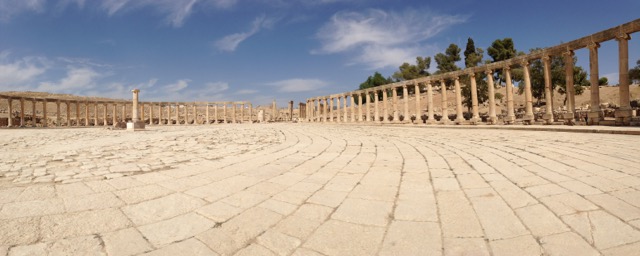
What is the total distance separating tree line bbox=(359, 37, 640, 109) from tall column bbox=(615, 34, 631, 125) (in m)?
7.61

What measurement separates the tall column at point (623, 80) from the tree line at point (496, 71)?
761 cm

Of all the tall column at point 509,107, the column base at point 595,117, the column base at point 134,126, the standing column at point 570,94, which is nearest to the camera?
the column base at point 595,117

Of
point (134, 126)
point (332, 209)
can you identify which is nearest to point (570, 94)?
point (332, 209)

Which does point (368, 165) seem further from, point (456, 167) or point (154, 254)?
point (154, 254)

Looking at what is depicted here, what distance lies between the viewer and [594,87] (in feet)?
Answer: 44.4

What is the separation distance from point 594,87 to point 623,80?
0.97 meters

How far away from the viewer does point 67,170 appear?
5.04 m

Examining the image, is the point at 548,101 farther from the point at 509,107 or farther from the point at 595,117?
the point at 595,117

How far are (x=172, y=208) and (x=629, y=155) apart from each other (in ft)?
24.2

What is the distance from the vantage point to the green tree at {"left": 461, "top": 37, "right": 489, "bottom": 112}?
3225 cm

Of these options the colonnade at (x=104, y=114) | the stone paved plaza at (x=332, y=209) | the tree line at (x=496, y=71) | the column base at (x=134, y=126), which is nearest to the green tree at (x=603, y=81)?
the tree line at (x=496, y=71)

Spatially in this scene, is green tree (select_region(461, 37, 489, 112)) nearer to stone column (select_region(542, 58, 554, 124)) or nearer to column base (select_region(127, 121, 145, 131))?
stone column (select_region(542, 58, 554, 124))

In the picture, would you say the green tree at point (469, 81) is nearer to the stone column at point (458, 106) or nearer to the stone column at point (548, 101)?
the stone column at point (458, 106)

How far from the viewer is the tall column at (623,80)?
12.1 m
